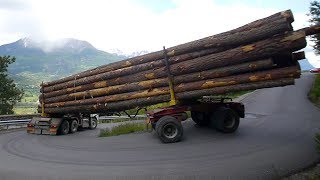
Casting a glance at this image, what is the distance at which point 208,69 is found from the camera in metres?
12.4

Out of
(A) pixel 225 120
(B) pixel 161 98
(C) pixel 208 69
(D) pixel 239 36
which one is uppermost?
(D) pixel 239 36

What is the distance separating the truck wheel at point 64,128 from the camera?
17462 millimetres

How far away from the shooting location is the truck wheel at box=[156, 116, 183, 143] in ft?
39.2

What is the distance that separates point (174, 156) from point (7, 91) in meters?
45.1

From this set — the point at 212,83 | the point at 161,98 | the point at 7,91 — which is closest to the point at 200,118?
the point at 161,98

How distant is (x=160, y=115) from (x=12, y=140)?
6.96 metres

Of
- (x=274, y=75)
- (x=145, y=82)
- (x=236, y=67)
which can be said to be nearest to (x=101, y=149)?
(x=145, y=82)

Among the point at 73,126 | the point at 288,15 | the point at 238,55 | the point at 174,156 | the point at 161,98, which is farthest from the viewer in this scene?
the point at 73,126

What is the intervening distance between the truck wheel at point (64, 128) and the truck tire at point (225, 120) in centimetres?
804

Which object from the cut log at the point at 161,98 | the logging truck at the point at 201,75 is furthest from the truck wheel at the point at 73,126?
the logging truck at the point at 201,75

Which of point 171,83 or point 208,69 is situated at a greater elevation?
point 208,69

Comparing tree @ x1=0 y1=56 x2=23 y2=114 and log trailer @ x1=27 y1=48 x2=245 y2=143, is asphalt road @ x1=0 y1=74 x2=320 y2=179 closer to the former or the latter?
log trailer @ x1=27 y1=48 x2=245 y2=143

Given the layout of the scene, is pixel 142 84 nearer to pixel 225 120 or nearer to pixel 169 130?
pixel 169 130

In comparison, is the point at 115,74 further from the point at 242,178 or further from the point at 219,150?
the point at 242,178
